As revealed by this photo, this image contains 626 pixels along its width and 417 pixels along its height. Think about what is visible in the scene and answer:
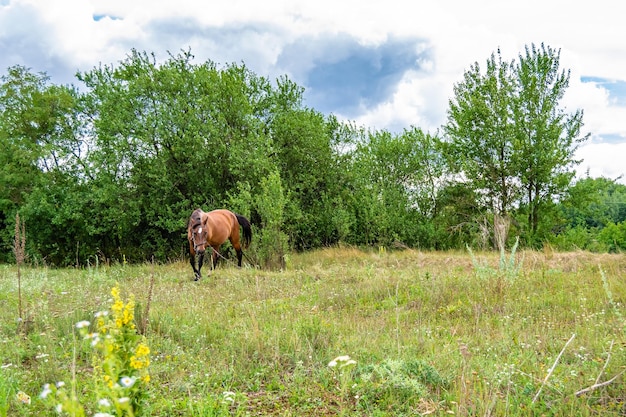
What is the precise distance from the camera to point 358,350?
4293mm

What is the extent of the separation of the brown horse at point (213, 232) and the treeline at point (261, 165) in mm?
695

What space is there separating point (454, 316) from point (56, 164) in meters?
22.4

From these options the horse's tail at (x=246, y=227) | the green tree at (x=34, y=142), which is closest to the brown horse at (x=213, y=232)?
the horse's tail at (x=246, y=227)

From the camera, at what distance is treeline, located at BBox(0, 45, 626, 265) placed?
55.5ft

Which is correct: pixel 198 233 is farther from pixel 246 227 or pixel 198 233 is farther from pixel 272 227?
pixel 272 227

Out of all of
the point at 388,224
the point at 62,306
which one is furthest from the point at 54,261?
the point at 62,306

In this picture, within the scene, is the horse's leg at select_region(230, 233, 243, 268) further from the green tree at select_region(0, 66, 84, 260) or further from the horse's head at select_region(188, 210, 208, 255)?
the green tree at select_region(0, 66, 84, 260)

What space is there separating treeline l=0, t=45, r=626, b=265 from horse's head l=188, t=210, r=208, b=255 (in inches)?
130

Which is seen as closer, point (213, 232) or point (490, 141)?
point (213, 232)

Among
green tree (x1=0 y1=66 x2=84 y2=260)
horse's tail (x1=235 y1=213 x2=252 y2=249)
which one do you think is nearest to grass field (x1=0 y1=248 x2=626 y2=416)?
horse's tail (x1=235 y1=213 x2=252 y2=249)

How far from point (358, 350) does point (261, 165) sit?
12503 millimetres

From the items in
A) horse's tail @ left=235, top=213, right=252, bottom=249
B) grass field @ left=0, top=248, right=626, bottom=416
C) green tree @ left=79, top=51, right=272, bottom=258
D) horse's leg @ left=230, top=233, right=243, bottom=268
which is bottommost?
grass field @ left=0, top=248, right=626, bottom=416

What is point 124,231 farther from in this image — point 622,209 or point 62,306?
point 622,209

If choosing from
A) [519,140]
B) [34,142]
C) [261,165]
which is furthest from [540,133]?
[34,142]
